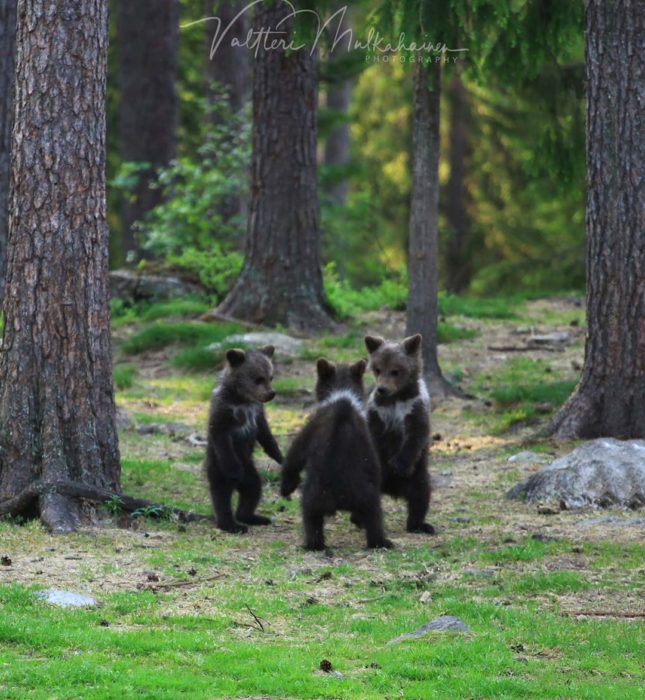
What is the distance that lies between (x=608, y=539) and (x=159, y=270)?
12975mm

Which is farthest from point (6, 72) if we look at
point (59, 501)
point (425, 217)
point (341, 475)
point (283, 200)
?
point (341, 475)

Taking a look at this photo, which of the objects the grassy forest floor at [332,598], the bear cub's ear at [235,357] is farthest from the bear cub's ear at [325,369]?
the grassy forest floor at [332,598]

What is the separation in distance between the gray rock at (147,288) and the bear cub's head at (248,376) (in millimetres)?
10091

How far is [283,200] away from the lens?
18828 mm

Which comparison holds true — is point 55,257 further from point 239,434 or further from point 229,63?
point 229,63

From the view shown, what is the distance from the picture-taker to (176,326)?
61.4 ft

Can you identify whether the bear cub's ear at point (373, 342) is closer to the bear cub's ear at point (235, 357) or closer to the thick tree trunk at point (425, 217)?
the bear cub's ear at point (235, 357)

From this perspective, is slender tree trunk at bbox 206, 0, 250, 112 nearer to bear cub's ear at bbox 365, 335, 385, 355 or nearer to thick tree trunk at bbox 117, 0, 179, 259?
thick tree trunk at bbox 117, 0, 179, 259

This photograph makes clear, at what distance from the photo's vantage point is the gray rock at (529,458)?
12.8 metres

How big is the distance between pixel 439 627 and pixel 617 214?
19.7 feet

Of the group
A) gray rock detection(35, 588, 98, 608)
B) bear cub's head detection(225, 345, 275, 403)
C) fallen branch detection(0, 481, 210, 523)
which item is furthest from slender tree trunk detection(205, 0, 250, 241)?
gray rock detection(35, 588, 98, 608)

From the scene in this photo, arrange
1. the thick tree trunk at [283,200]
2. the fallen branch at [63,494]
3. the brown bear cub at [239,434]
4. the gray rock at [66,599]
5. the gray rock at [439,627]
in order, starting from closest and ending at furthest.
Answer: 1. the gray rock at [439,627]
2. the gray rock at [66,599]
3. the fallen branch at [63,494]
4. the brown bear cub at [239,434]
5. the thick tree trunk at [283,200]

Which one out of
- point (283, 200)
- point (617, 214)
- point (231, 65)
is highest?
point (231, 65)

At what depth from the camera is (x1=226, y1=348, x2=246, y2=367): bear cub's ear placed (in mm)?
10969
